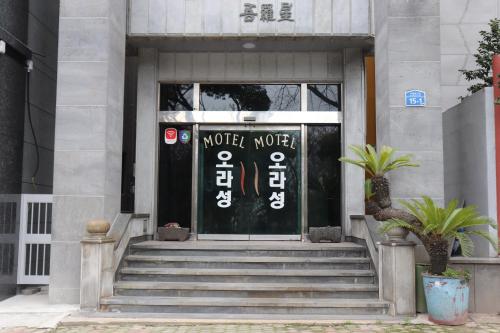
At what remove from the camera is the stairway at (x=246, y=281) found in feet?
21.3

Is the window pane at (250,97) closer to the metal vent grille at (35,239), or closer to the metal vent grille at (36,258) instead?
the metal vent grille at (35,239)

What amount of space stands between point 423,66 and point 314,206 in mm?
3317

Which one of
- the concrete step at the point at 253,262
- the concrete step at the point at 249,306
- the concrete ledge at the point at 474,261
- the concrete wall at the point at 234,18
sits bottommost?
the concrete step at the point at 249,306

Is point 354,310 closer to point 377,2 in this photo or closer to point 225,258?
point 225,258

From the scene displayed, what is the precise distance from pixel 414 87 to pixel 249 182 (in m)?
3.55

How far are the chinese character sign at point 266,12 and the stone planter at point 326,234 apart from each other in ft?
12.0

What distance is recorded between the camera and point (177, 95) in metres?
9.64

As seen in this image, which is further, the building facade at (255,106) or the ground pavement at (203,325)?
the building facade at (255,106)

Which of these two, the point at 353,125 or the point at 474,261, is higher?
the point at 353,125

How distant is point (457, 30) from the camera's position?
9555 millimetres

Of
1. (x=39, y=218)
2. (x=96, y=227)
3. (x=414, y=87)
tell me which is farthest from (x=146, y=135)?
(x=414, y=87)

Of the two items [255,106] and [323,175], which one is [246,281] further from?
[255,106]

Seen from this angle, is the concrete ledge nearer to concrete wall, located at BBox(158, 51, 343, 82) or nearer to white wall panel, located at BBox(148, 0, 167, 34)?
concrete wall, located at BBox(158, 51, 343, 82)

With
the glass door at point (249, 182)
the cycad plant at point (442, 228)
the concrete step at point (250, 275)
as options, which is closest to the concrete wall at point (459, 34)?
the glass door at point (249, 182)
